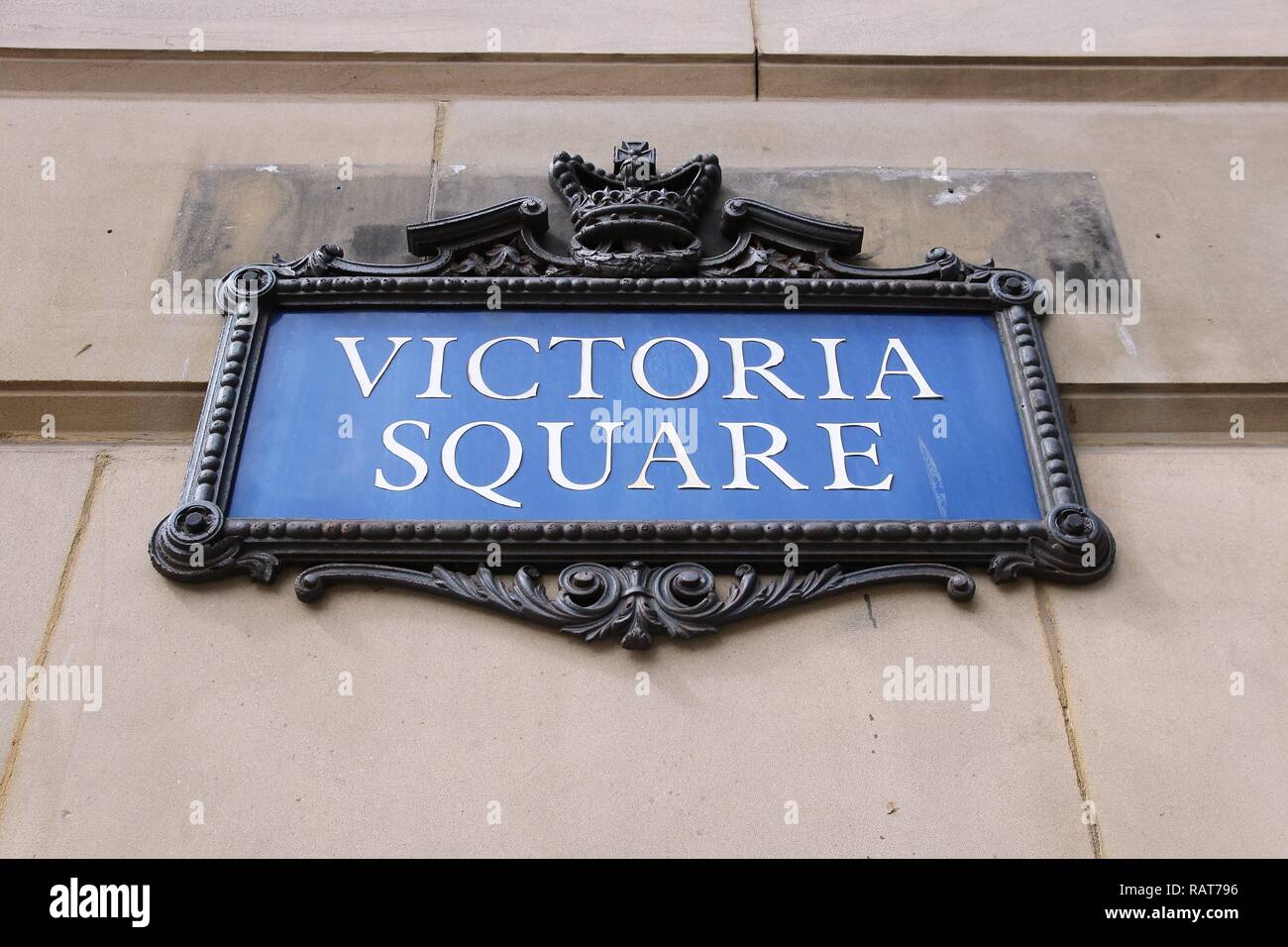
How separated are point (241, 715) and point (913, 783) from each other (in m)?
1.38

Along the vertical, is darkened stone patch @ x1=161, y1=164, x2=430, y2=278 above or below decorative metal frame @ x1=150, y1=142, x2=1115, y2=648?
above

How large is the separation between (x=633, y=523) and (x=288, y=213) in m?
1.51

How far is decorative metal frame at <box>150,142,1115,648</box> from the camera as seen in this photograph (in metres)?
3.11

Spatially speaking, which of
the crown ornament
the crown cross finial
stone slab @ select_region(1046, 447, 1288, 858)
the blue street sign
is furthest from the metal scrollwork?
the crown cross finial

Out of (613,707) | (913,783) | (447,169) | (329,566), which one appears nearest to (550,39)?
(447,169)

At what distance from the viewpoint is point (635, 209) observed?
12.3 ft

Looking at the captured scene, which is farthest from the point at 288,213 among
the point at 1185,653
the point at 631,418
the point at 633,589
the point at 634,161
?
the point at 1185,653

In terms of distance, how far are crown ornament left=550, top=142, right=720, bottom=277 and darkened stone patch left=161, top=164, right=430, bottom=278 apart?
0.45 metres

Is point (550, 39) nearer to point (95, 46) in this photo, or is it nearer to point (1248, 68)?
point (95, 46)

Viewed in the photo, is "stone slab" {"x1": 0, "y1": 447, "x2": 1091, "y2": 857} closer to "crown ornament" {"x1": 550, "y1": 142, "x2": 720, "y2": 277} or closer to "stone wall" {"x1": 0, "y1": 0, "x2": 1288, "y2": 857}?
"stone wall" {"x1": 0, "y1": 0, "x2": 1288, "y2": 857}

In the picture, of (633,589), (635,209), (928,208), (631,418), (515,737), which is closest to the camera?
(515,737)

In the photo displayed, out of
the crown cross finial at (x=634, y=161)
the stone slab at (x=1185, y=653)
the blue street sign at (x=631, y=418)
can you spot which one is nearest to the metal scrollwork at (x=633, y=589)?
the blue street sign at (x=631, y=418)

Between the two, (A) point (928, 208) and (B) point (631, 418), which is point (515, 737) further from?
(A) point (928, 208)

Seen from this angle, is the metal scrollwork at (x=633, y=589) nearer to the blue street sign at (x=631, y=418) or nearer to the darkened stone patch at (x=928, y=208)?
the blue street sign at (x=631, y=418)
